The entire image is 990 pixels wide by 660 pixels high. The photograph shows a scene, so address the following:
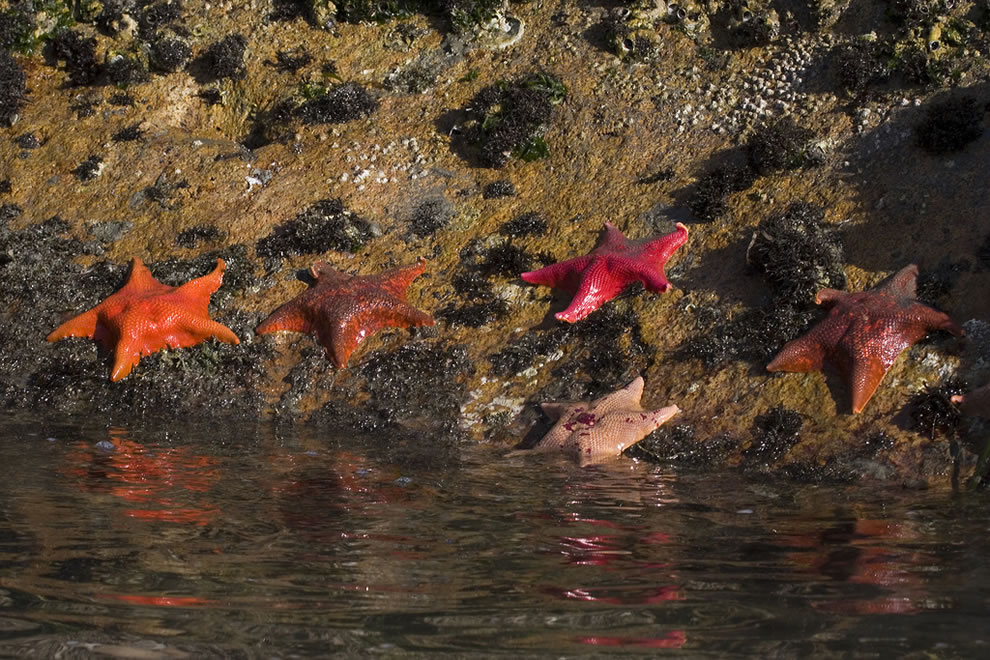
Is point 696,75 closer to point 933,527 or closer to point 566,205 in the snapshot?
point 566,205

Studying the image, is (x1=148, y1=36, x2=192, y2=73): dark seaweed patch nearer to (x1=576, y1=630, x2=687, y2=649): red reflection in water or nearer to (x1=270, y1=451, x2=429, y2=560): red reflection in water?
(x1=270, y1=451, x2=429, y2=560): red reflection in water

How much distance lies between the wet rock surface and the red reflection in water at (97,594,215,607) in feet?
18.4

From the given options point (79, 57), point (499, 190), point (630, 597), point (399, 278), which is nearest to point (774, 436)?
point (630, 597)

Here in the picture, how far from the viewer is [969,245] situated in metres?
11.9

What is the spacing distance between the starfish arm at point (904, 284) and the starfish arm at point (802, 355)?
3.32ft

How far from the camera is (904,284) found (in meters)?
11.7

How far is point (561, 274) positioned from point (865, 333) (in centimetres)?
380

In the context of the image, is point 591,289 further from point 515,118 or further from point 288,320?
point 288,320

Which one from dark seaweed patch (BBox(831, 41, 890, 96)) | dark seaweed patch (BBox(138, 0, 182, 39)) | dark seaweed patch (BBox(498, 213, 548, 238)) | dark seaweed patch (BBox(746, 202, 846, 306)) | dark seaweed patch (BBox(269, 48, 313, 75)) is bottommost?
dark seaweed patch (BBox(746, 202, 846, 306))

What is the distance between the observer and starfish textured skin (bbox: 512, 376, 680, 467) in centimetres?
1116

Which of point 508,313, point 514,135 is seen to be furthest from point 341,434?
point 514,135

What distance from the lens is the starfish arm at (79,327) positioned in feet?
45.3

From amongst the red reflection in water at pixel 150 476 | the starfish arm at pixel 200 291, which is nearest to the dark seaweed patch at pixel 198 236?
the starfish arm at pixel 200 291

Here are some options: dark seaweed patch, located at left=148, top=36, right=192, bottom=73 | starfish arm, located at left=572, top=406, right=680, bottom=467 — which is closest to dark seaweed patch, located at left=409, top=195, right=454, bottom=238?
starfish arm, located at left=572, top=406, right=680, bottom=467
